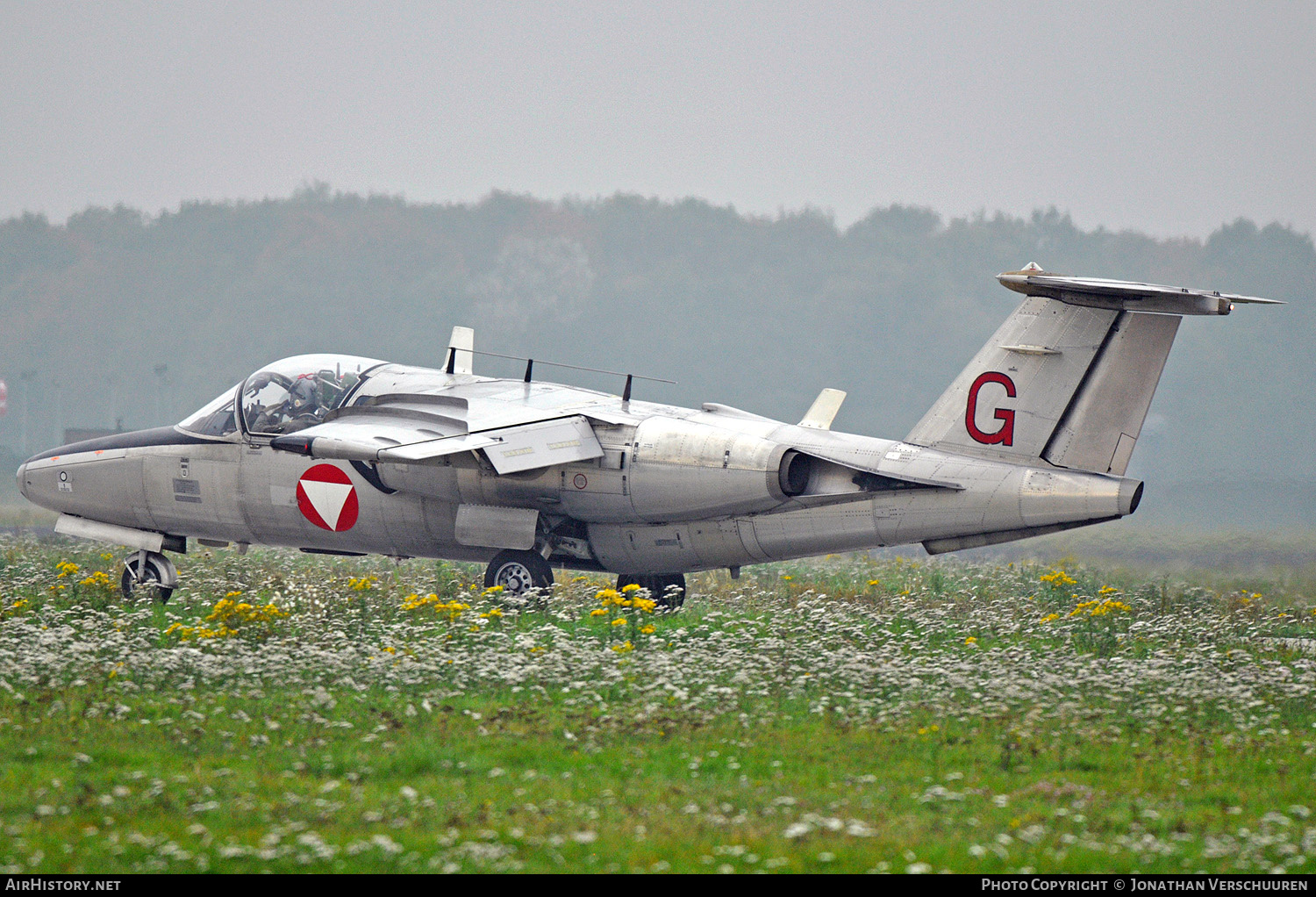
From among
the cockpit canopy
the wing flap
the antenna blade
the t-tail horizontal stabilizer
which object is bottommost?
the wing flap

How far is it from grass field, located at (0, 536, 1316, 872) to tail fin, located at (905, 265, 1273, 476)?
7.30 feet

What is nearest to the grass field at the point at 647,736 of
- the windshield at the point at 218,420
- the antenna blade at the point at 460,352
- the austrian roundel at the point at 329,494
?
the austrian roundel at the point at 329,494

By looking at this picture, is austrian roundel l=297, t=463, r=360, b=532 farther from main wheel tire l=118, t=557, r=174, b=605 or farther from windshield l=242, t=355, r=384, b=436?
main wheel tire l=118, t=557, r=174, b=605

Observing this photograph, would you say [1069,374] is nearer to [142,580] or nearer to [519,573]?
[519,573]

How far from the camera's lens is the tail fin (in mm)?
13727

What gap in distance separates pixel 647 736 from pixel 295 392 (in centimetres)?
943

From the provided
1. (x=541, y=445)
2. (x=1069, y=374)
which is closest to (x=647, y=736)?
(x=541, y=445)

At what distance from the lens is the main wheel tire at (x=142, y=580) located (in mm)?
17531

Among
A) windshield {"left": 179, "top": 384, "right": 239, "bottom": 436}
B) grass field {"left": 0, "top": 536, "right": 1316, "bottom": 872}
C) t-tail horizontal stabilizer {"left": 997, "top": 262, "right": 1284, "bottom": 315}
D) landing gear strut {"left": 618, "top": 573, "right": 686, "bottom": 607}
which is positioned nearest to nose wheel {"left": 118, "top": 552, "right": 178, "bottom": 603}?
grass field {"left": 0, "top": 536, "right": 1316, "bottom": 872}

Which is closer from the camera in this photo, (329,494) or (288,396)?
(329,494)

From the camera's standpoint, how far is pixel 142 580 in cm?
1789

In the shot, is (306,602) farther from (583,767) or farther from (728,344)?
(728,344)

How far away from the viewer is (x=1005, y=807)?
26.7 feet

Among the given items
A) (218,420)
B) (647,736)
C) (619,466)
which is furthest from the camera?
(218,420)
